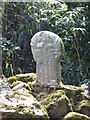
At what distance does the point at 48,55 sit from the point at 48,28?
49.3 inches

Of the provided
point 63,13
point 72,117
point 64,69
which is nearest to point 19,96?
point 72,117

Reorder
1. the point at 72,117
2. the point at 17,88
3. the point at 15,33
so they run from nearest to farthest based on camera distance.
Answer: the point at 72,117 → the point at 17,88 → the point at 15,33

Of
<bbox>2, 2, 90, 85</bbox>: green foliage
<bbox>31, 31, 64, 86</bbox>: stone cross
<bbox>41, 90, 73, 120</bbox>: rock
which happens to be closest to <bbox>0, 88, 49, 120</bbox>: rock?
<bbox>41, 90, 73, 120</bbox>: rock

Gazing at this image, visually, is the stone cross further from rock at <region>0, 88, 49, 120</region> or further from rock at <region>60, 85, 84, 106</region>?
rock at <region>0, 88, 49, 120</region>

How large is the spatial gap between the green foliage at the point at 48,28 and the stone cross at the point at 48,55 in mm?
1067

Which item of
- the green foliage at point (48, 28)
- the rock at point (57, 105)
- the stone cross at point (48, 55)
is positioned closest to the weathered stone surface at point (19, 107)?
the rock at point (57, 105)

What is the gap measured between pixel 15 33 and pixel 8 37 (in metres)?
0.10

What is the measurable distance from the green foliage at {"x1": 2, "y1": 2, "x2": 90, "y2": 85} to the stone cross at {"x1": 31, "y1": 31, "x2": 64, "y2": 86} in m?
1.07

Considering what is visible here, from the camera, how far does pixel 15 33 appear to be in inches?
116

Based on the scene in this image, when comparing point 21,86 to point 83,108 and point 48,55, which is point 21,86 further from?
point 83,108

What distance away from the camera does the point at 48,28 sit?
3055mm

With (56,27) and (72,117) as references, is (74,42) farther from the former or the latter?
(72,117)

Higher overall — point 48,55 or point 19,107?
point 48,55

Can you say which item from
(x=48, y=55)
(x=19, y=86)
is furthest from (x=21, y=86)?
(x=48, y=55)
